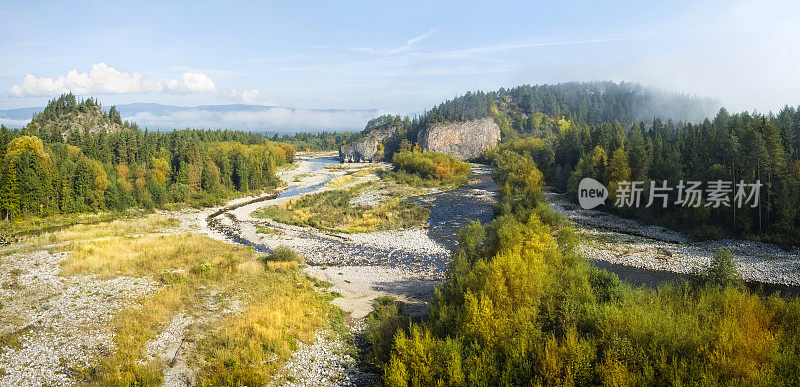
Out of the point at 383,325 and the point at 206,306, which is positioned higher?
the point at 383,325

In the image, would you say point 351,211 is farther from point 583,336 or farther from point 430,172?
point 583,336

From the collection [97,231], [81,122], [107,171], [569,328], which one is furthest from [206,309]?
[81,122]

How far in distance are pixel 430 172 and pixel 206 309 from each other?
6870cm

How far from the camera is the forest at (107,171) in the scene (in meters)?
45.6

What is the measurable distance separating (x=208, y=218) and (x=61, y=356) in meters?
38.9

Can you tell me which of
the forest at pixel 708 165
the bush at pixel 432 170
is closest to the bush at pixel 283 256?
the forest at pixel 708 165

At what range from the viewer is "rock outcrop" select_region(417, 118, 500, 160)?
128625 millimetres

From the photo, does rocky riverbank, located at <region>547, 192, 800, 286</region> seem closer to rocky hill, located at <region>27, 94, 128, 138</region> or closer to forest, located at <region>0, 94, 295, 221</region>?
forest, located at <region>0, 94, 295, 221</region>

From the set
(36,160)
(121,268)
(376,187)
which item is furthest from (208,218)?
(376,187)

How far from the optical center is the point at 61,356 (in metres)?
16.3

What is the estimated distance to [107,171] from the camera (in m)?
54.2

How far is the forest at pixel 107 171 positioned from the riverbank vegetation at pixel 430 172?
28482mm

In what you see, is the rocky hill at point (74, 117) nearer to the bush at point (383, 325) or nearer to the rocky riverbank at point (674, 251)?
the bush at point (383, 325)

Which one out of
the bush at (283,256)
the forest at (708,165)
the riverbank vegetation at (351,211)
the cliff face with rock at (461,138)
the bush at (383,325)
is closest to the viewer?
the bush at (383,325)
